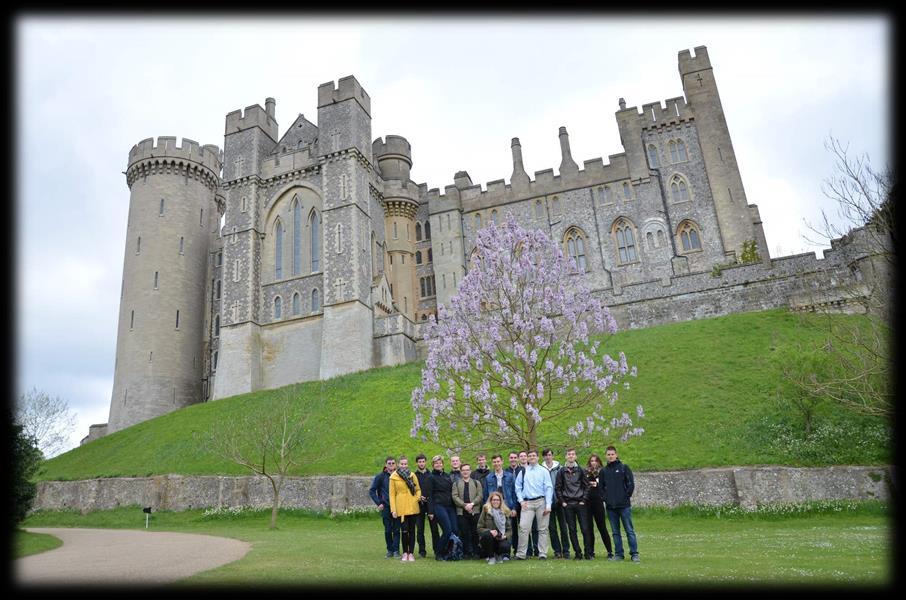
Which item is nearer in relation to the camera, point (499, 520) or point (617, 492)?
point (617, 492)

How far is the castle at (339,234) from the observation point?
41250 mm

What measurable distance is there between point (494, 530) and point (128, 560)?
6.59 metres

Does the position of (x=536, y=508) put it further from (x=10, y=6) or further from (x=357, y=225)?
(x=357, y=225)

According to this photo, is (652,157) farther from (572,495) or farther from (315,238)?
(572,495)

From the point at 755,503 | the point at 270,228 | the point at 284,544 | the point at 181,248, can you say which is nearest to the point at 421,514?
the point at 284,544

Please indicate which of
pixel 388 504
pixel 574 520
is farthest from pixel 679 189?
pixel 388 504

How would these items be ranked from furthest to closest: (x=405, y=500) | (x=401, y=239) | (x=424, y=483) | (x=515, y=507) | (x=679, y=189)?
(x=401, y=239) < (x=679, y=189) < (x=424, y=483) < (x=405, y=500) < (x=515, y=507)

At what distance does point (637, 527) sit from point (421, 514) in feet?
23.8

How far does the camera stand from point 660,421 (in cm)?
2195

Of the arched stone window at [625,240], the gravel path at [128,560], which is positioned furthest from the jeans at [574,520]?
the arched stone window at [625,240]

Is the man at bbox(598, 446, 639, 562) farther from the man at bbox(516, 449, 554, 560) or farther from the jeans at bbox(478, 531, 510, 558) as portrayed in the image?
the jeans at bbox(478, 531, 510, 558)

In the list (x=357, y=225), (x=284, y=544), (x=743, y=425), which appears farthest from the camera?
(x=357, y=225)

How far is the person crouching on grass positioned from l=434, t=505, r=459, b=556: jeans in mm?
566

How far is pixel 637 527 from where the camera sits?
1609 centimetres
